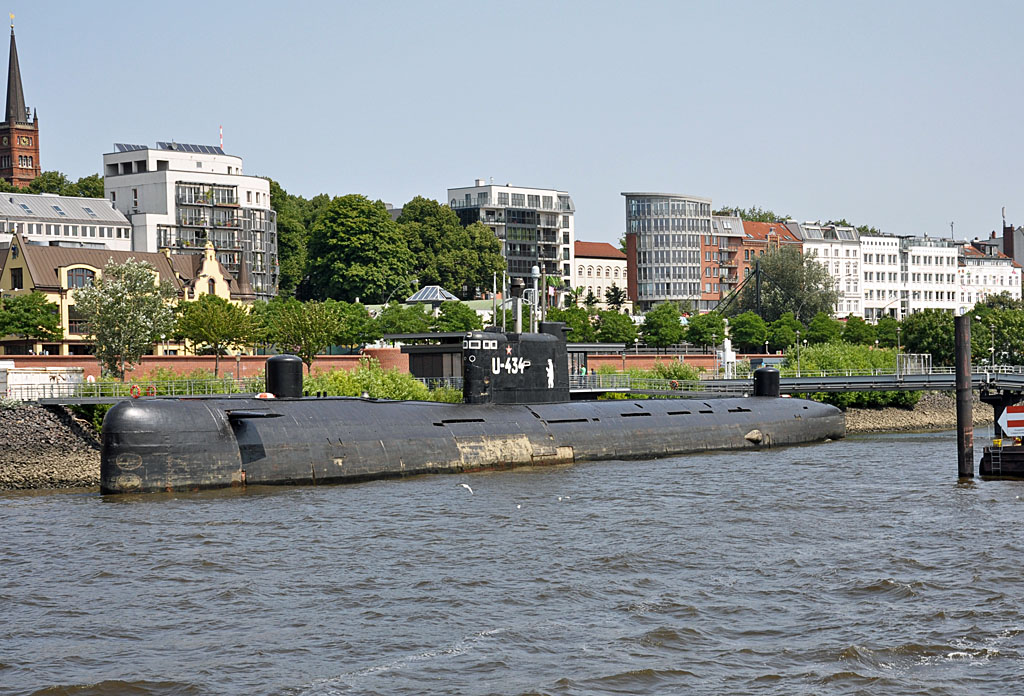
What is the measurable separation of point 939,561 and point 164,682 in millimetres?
16332

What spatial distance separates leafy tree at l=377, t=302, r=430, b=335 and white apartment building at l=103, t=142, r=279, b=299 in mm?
34583

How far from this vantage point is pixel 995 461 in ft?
125

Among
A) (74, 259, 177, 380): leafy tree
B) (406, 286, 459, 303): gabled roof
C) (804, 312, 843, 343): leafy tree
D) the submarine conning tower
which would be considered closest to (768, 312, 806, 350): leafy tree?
(804, 312, 843, 343): leafy tree

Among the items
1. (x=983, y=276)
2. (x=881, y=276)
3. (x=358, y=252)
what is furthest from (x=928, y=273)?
(x=358, y=252)

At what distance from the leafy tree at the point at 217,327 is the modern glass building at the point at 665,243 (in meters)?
83.8

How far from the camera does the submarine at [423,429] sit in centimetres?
3328

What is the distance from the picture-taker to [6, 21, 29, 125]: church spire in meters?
156

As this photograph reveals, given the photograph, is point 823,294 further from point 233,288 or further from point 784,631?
point 784,631

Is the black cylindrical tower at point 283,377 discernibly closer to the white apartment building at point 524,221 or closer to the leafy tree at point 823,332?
the leafy tree at point 823,332

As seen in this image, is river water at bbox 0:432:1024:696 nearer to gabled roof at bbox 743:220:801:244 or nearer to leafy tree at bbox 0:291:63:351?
leafy tree at bbox 0:291:63:351

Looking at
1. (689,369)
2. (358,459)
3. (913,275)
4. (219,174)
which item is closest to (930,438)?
(689,369)

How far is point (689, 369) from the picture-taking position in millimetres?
79062

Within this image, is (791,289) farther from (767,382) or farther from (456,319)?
(767,382)

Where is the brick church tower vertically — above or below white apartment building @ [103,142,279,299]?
above
